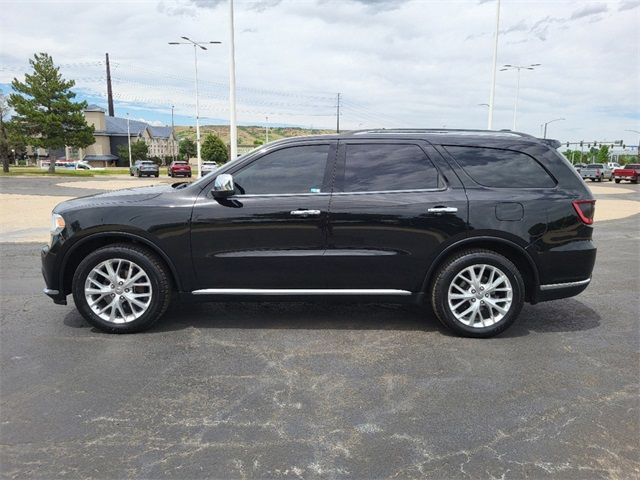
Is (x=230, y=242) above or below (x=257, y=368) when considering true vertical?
above

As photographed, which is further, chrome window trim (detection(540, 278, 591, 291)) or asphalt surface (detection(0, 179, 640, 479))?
chrome window trim (detection(540, 278, 591, 291))

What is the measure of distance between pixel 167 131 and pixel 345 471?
15433 cm

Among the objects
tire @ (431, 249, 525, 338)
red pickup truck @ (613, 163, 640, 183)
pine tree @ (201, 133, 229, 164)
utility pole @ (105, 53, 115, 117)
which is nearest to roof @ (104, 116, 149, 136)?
utility pole @ (105, 53, 115, 117)

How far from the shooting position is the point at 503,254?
4.73 metres

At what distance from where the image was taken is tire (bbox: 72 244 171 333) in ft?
15.0

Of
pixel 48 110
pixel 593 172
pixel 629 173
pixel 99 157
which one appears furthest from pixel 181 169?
pixel 99 157

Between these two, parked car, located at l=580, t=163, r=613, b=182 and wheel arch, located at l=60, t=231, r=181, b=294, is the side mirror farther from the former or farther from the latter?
parked car, located at l=580, t=163, r=613, b=182

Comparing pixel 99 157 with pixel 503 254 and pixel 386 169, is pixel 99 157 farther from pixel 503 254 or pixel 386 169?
pixel 503 254

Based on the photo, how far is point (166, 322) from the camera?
503 centimetres

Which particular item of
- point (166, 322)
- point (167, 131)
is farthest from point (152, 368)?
point (167, 131)

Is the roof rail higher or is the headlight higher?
the roof rail

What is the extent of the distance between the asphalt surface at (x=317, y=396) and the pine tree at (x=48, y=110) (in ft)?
150

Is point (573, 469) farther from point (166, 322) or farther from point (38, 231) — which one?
point (38, 231)

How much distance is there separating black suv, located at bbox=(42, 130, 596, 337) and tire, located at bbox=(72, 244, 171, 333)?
1 centimetres
